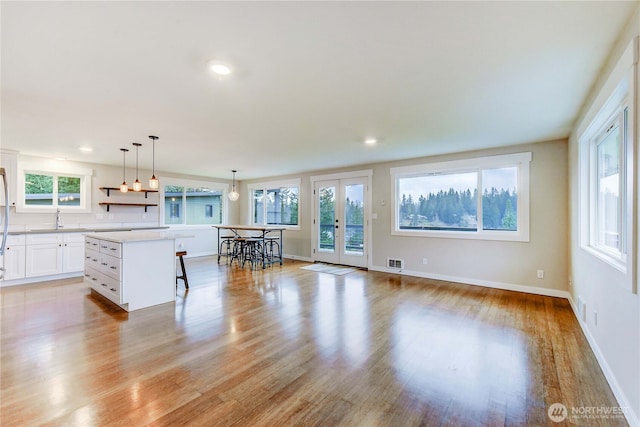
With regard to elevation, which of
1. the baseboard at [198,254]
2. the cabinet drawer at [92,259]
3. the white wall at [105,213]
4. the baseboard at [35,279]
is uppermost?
the white wall at [105,213]

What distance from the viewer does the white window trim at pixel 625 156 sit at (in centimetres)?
168

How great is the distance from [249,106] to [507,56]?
7.29ft

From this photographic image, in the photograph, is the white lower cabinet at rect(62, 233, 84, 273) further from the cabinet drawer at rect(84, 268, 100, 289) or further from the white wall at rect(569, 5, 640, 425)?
the white wall at rect(569, 5, 640, 425)

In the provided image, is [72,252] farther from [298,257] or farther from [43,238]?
[298,257]

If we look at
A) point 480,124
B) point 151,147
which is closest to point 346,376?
point 480,124

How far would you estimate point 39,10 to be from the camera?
5.26 feet

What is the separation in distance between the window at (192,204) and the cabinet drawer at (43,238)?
2369 millimetres

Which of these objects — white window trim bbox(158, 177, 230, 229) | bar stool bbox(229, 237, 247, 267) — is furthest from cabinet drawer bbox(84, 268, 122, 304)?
white window trim bbox(158, 177, 230, 229)

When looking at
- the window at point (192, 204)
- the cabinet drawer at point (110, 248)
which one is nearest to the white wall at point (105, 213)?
the window at point (192, 204)

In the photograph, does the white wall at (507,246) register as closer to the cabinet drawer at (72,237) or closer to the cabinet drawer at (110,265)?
the cabinet drawer at (110,265)

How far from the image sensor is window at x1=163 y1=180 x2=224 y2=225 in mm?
7621

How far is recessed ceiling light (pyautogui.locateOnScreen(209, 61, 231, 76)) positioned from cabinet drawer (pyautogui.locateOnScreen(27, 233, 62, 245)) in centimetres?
511

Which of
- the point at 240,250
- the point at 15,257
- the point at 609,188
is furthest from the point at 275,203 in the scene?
the point at 609,188

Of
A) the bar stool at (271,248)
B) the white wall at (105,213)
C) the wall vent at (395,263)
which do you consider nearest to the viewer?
the white wall at (105,213)
